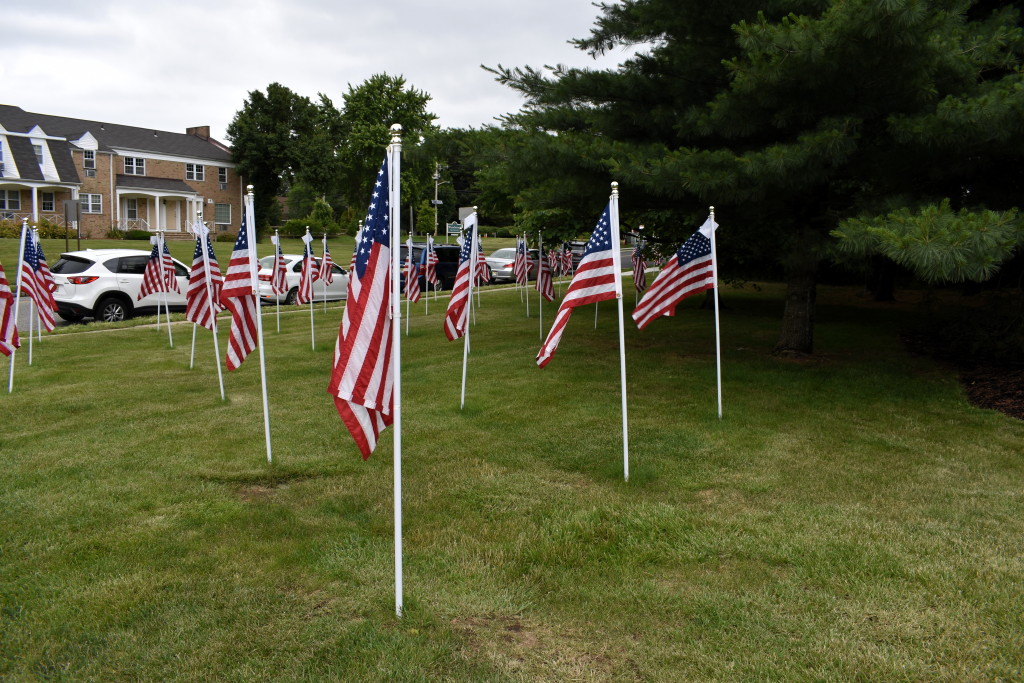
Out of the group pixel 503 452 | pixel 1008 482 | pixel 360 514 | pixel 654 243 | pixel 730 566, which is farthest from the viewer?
pixel 654 243

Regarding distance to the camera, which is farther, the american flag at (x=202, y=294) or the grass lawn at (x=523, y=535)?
the american flag at (x=202, y=294)

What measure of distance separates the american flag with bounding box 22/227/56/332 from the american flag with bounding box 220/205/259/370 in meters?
5.11

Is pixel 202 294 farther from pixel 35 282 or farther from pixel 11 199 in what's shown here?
pixel 11 199

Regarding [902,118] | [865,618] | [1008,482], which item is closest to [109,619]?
[865,618]

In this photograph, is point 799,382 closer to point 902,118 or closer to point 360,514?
point 902,118

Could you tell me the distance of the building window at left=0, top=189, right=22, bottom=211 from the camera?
41275 millimetres

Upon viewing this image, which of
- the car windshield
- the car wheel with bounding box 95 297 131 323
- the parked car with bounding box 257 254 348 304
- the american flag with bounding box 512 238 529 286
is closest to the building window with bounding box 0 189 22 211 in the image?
the parked car with bounding box 257 254 348 304

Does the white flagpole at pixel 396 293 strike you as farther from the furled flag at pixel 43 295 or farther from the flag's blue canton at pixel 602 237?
the furled flag at pixel 43 295

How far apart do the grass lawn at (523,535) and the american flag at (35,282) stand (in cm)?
192

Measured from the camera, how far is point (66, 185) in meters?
42.8

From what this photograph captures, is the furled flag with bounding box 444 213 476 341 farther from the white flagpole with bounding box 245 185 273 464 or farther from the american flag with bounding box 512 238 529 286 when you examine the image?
the american flag with bounding box 512 238 529 286

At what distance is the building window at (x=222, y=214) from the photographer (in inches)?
2152

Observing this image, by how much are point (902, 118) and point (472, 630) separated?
6897 mm

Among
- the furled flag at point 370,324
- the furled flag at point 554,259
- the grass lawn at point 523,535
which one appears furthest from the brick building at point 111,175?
the furled flag at point 370,324
